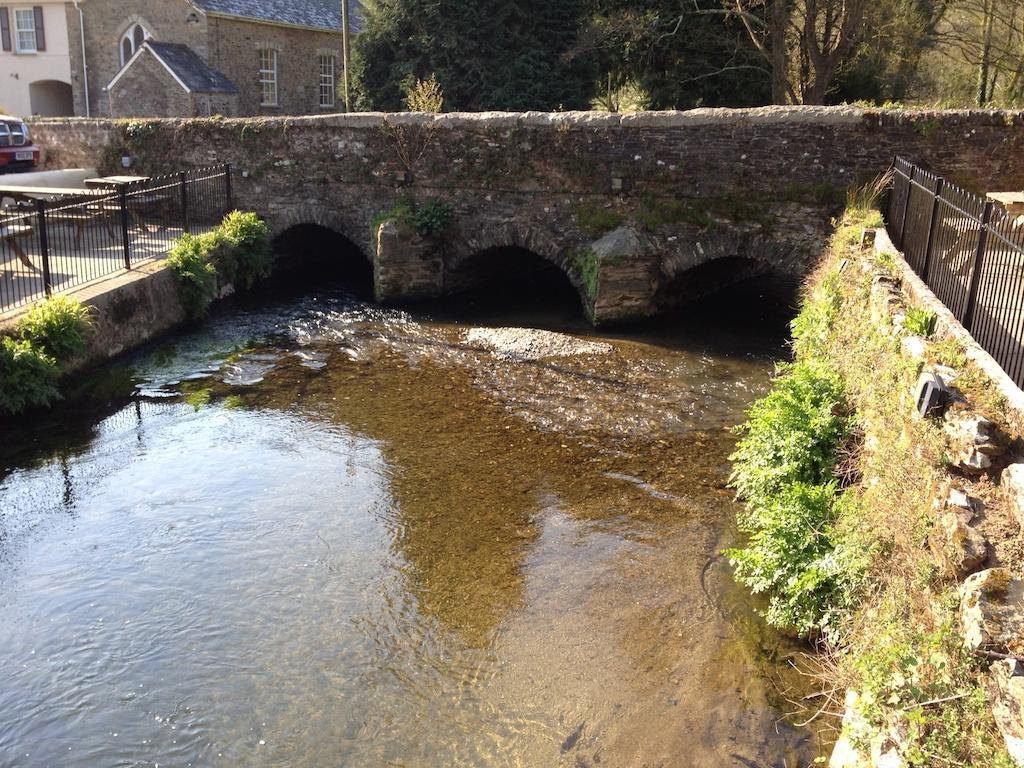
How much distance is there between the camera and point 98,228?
17.1m

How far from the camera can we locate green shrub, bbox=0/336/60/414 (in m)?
10.1

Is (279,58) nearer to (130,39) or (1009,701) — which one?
(130,39)

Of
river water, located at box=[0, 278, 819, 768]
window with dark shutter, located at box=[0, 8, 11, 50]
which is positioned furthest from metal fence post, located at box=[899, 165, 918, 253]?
window with dark shutter, located at box=[0, 8, 11, 50]

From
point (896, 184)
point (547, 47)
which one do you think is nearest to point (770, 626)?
point (896, 184)

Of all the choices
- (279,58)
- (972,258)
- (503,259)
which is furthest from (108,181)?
(972,258)

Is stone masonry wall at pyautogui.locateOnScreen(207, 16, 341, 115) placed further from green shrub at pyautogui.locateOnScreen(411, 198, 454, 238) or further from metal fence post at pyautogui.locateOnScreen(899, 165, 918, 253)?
metal fence post at pyautogui.locateOnScreen(899, 165, 918, 253)

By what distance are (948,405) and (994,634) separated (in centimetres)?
174

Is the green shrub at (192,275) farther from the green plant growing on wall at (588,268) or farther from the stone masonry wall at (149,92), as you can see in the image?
the stone masonry wall at (149,92)

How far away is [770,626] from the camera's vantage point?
658 cm

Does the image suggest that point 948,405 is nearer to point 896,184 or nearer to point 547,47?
point 896,184

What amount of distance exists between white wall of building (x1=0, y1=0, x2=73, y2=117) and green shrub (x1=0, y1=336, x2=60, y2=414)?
981 inches

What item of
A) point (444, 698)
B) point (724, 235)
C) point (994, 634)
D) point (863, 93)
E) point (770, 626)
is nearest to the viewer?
point (994, 634)

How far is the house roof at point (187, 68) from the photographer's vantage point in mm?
26406

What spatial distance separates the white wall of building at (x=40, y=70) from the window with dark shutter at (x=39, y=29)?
0.38 feet
